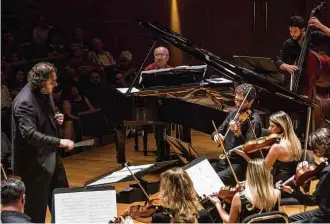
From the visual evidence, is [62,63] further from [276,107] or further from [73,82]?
[276,107]

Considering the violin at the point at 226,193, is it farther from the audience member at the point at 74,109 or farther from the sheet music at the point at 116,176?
the audience member at the point at 74,109

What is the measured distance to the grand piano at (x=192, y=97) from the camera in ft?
21.0

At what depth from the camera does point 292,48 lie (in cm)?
725

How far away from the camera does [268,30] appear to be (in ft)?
34.7

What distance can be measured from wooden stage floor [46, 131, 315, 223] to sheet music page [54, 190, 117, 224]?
236cm

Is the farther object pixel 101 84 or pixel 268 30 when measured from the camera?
pixel 268 30

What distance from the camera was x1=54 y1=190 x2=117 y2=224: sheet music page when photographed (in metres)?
3.99

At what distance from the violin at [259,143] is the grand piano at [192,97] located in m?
1.10

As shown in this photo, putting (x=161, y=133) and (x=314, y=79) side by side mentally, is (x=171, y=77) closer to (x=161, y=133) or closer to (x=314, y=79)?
(x=161, y=133)

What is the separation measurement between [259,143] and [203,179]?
95cm

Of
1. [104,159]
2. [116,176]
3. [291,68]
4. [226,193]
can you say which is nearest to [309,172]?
[226,193]

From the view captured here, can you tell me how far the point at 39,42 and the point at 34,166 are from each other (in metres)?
5.13

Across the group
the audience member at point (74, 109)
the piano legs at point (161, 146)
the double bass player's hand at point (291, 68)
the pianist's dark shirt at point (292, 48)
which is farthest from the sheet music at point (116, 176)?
the audience member at point (74, 109)

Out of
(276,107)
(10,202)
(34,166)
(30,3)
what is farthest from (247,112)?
(30,3)
